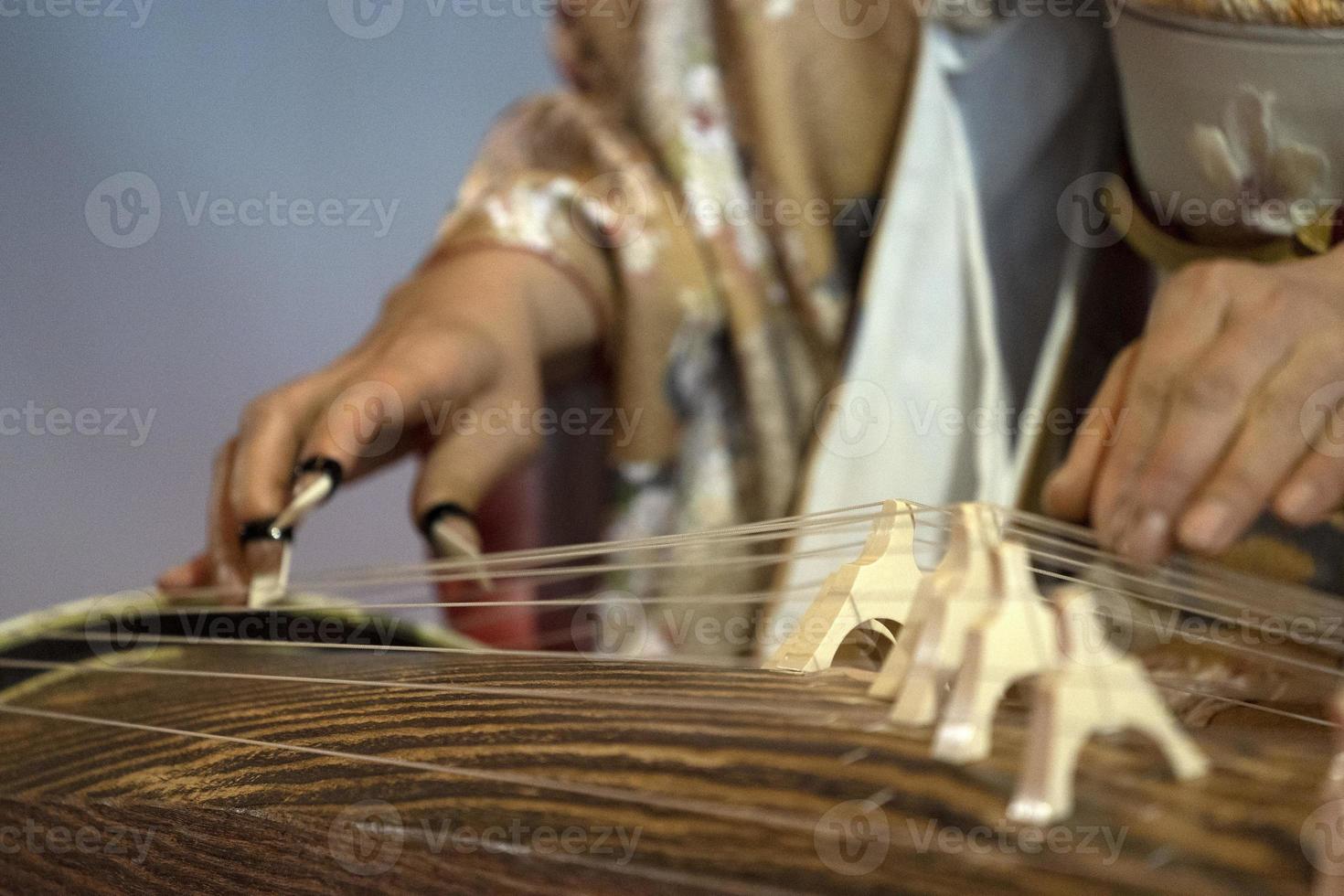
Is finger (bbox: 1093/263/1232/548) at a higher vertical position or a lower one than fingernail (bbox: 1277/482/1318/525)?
higher

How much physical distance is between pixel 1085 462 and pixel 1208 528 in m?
0.11

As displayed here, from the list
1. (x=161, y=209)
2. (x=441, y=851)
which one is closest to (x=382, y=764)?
(x=441, y=851)

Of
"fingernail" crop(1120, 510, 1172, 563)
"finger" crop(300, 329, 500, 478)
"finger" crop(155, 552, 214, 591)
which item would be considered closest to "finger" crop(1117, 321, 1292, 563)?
"fingernail" crop(1120, 510, 1172, 563)

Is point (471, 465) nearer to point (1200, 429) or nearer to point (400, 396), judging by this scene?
point (400, 396)

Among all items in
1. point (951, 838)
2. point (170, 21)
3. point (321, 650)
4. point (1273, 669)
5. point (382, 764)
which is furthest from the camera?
point (170, 21)

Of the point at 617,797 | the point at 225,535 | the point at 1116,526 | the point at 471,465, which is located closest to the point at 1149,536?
the point at 1116,526

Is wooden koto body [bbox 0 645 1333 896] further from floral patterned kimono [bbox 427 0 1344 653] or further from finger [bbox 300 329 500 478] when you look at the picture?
floral patterned kimono [bbox 427 0 1344 653]

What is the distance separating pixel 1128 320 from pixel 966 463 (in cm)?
20

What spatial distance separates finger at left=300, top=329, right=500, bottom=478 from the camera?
2.85 ft

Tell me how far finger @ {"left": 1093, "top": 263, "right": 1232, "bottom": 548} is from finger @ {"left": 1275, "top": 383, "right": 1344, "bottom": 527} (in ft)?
0.27

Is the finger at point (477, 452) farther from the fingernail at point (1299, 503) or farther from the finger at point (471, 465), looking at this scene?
the fingernail at point (1299, 503)

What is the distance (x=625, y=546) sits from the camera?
2.02 ft

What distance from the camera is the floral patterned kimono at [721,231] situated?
1097mm

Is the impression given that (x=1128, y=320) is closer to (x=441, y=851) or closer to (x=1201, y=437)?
(x=1201, y=437)
